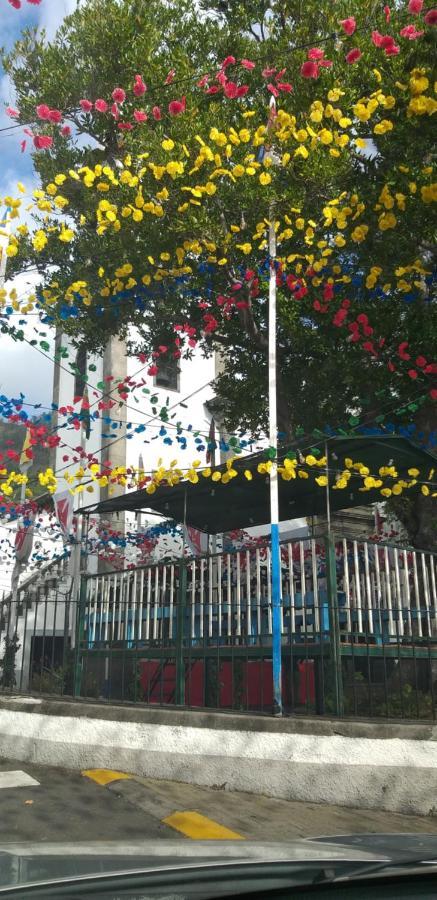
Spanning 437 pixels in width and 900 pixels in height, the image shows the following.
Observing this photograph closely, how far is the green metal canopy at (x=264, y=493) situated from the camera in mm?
9984

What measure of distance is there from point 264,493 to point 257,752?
556cm

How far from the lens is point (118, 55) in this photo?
12.3 m

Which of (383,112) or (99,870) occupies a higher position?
(383,112)

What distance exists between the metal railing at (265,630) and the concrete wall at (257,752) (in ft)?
1.81

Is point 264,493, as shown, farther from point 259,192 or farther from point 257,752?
point 257,752

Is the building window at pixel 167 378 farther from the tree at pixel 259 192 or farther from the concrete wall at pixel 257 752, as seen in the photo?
the concrete wall at pixel 257 752

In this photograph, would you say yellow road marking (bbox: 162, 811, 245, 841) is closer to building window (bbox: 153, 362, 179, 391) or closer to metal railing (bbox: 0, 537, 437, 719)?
metal railing (bbox: 0, 537, 437, 719)

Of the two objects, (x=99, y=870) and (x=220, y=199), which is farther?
(x=220, y=199)

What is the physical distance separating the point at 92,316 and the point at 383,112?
6.35 m

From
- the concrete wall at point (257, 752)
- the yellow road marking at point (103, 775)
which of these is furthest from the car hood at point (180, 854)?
the yellow road marking at point (103, 775)

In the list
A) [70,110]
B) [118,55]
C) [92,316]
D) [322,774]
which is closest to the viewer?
[322,774]

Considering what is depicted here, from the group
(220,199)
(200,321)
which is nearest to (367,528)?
(200,321)

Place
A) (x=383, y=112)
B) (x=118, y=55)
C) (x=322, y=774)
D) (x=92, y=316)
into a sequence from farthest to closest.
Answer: (x=92, y=316) → (x=118, y=55) → (x=383, y=112) → (x=322, y=774)

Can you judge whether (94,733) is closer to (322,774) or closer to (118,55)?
(322,774)
